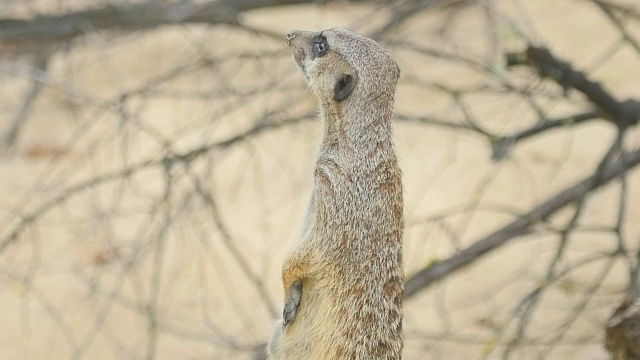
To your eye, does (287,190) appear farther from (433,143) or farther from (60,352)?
(60,352)

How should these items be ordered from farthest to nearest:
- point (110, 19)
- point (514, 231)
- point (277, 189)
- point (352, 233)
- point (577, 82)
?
point (277, 189)
point (110, 19)
point (514, 231)
point (577, 82)
point (352, 233)

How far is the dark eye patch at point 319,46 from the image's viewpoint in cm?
199

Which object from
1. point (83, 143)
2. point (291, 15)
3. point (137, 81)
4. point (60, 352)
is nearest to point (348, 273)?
point (60, 352)

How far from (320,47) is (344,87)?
0.12 metres

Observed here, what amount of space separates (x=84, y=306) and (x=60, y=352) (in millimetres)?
339

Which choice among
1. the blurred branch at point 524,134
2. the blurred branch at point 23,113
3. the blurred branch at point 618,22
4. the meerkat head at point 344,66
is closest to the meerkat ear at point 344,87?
the meerkat head at point 344,66

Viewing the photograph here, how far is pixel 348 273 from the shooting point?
1854 mm

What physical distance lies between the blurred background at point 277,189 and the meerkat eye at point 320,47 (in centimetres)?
42

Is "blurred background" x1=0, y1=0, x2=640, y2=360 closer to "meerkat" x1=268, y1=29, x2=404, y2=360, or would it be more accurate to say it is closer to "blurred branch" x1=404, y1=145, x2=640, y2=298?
"blurred branch" x1=404, y1=145, x2=640, y2=298

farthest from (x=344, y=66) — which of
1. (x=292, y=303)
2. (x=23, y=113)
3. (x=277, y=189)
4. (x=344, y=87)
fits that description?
(x=23, y=113)

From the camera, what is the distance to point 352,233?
72.6 inches

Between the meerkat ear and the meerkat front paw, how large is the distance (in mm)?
335

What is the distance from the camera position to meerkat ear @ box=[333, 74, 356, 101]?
1906 millimetres

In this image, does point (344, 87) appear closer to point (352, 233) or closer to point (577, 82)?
point (352, 233)
